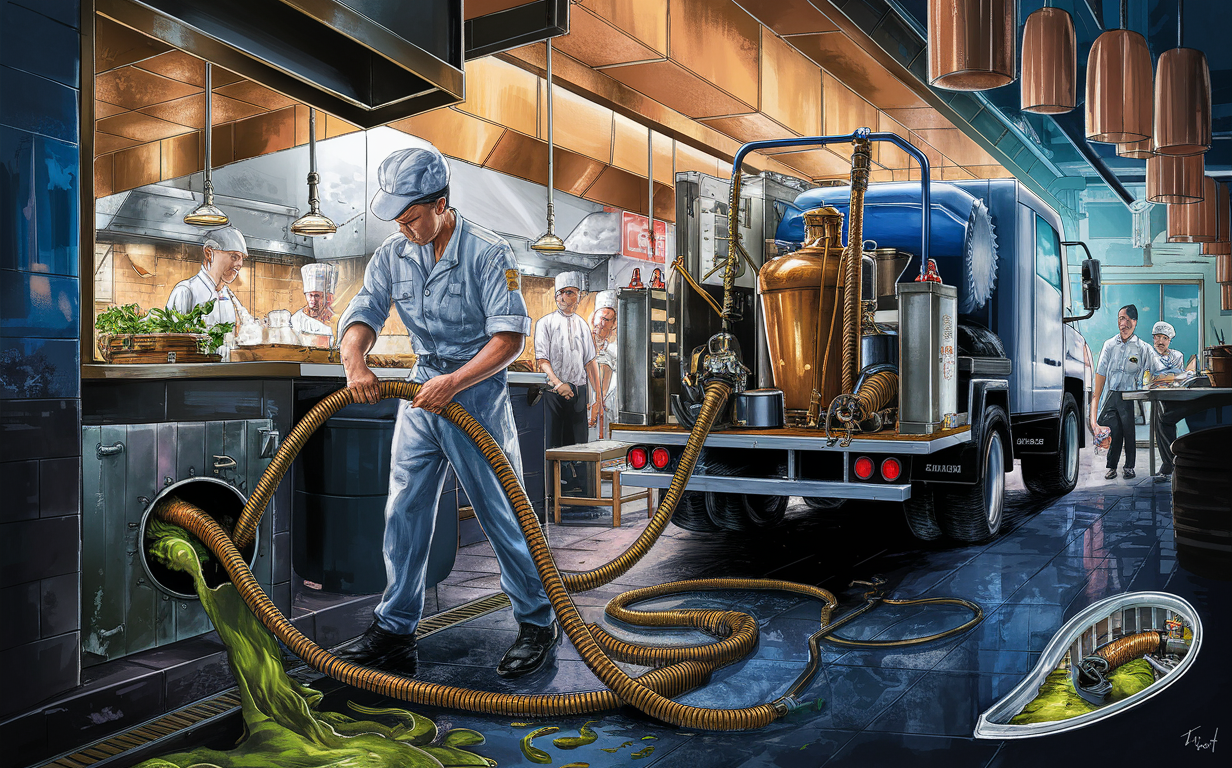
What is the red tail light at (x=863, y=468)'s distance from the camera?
153 inches

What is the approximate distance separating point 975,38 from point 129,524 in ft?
9.41

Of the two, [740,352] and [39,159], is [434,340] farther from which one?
[740,352]

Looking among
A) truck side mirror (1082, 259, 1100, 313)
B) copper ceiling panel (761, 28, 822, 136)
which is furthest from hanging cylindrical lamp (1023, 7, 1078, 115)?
truck side mirror (1082, 259, 1100, 313)

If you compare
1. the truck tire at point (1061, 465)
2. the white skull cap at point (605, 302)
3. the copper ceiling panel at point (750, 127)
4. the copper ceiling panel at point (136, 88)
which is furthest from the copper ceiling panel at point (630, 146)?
the truck tire at point (1061, 465)

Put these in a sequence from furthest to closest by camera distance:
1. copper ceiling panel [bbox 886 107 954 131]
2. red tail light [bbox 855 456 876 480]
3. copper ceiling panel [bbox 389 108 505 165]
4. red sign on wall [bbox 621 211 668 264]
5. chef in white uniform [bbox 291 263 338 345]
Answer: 1. red sign on wall [bbox 621 211 668 264]
2. copper ceiling panel [bbox 886 107 954 131]
3. chef in white uniform [bbox 291 263 338 345]
4. copper ceiling panel [bbox 389 108 505 165]
5. red tail light [bbox 855 456 876 480]

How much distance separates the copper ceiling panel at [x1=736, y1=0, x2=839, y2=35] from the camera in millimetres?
5938

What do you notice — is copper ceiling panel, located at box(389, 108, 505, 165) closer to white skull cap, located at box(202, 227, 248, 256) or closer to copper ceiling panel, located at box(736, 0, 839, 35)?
white skull cap, located at box(202, 227, 248, 256)

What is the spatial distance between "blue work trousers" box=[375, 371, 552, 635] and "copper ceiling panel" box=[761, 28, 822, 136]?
422 centimetres

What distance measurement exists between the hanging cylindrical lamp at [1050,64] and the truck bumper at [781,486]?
159 centimetres

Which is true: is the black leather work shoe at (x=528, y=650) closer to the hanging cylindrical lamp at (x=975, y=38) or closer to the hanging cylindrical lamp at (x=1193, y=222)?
the hanging cylindrical lamp at (x=975, y=38)

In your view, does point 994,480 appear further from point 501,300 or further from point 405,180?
point 405,180

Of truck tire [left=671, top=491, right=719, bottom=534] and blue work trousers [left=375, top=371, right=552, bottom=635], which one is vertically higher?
blue work trousers [left=375, top=371, right=552, bottom=635]

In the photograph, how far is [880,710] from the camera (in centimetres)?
260
